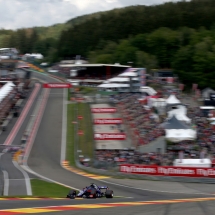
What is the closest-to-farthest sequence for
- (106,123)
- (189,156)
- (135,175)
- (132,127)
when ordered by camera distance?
1. (135,175)
2. (189,156)
3. (132,127)
4. (106,123)

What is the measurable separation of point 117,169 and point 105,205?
12275 mm

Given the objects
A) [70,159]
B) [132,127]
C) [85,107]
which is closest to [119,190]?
[70,159]

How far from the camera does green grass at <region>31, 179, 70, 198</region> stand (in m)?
19.2

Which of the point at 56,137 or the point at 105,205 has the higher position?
the point at 105,205

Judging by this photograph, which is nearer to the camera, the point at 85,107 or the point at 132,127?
the point at 132,127

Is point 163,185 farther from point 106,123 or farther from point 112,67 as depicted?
point 112,67

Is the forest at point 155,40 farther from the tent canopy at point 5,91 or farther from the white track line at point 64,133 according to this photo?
the tent canopy at point 5,91

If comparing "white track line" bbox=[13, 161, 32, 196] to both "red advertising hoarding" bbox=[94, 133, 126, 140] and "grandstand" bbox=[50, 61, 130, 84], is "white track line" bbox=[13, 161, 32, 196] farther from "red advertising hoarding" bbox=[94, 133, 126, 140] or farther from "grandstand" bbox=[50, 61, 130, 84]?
"grandstand" bbox=[50, 61, 130, 84]

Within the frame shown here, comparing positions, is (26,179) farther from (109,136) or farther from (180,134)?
(180,134)

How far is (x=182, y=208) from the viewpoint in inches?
480

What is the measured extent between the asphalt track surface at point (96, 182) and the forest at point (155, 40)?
72.9 ft

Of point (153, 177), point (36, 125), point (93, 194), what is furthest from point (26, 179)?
point (36, 125)

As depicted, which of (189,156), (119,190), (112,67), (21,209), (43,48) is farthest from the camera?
(43,48)

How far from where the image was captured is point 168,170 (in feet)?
76.1
